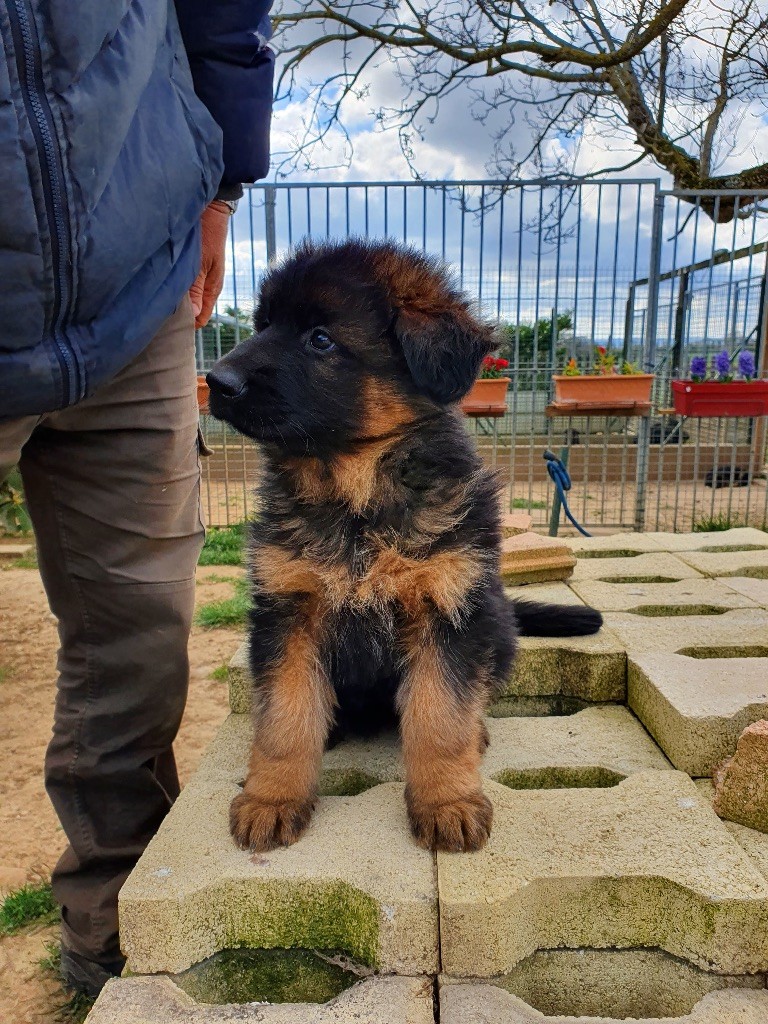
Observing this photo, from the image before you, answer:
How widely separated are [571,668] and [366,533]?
3.54 feet

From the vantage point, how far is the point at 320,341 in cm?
196

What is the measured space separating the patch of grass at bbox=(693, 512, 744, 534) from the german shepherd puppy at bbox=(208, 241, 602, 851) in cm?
573

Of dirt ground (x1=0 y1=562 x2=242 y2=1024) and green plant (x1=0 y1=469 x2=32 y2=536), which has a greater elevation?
green plant (x1=0 y1=469 x2=32 y2=536)

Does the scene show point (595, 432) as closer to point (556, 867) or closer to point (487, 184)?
point (487, 184)

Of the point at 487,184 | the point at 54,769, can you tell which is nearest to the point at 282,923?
the point at 54,769

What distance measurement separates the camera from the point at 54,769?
202cm

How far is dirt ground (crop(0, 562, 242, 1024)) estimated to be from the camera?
2.14m

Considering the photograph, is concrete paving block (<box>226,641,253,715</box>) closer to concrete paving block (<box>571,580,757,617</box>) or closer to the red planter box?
concrete paving block (<box>571,580,757,617</box>)

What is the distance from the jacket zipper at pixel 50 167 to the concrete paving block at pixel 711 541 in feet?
11.8

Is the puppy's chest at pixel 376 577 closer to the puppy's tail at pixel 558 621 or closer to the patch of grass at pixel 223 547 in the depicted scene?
the puppy's tail at pixel 558 621

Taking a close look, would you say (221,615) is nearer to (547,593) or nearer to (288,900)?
(547,593)

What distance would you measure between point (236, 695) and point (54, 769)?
0.69m

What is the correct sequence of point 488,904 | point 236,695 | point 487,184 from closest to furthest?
point 488,904 < point 236,695 < point 487,184

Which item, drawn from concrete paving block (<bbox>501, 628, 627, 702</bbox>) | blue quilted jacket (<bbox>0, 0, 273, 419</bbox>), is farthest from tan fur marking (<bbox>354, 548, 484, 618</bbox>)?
concrete paving block (<bbox>501, 628, 627, 702</bbox>)
